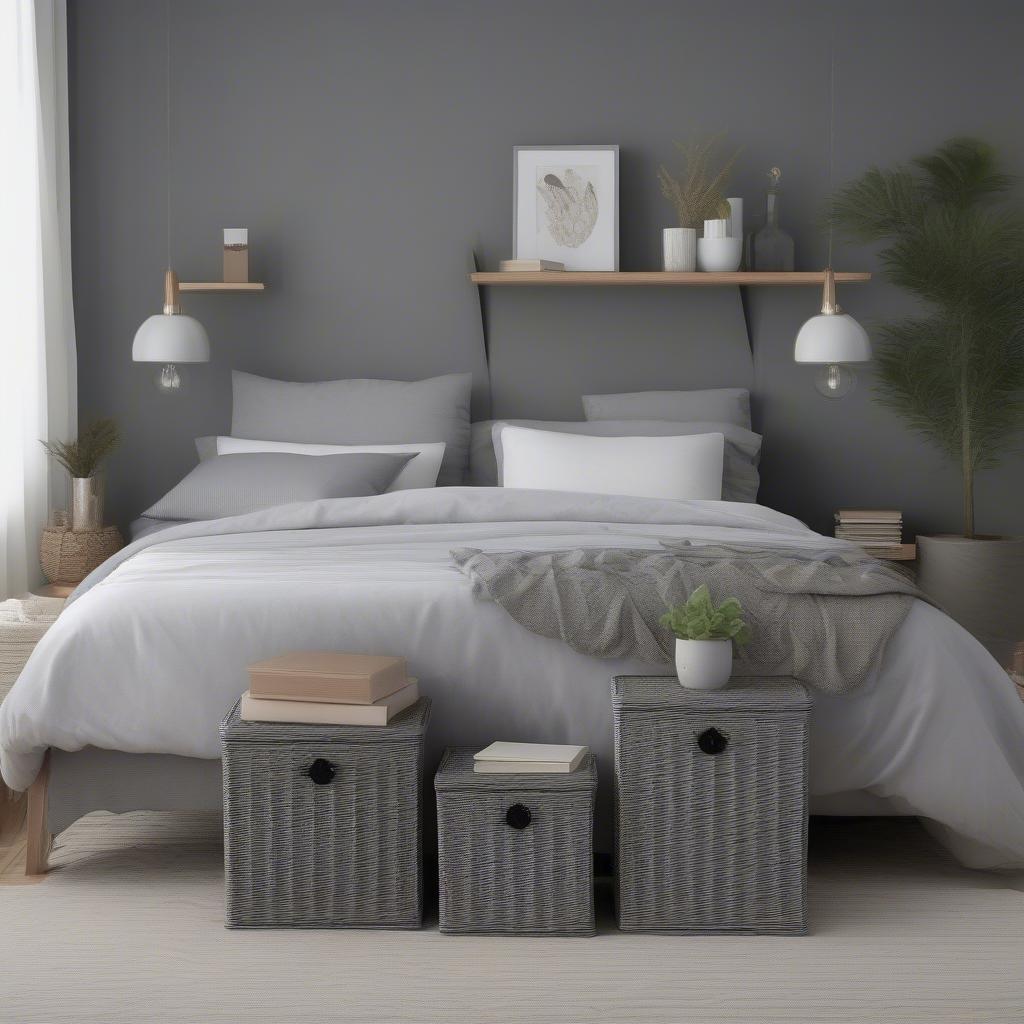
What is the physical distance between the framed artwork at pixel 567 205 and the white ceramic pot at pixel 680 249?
218 mm

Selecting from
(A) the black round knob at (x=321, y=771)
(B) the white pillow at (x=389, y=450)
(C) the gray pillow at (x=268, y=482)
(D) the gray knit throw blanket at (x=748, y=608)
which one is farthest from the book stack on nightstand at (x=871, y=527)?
(A) the black round knob at (x=321, y=771)

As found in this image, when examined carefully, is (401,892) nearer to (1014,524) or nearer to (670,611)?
(670,611)

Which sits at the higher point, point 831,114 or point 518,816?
point 831,114

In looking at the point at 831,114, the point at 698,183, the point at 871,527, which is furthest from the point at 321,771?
the point at 831,114

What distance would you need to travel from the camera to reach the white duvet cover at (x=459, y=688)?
277cm

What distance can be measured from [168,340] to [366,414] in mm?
758

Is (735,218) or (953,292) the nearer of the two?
(953,292)

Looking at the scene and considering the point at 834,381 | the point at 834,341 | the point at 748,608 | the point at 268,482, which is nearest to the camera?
the point at 748,608

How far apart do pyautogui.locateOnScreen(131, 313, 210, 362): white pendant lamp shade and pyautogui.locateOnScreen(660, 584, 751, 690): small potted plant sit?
8.65 ft

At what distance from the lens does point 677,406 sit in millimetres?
4969

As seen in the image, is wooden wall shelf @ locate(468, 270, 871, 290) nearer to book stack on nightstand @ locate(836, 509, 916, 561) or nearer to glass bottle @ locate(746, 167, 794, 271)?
glass bottle @ locate(746, 167, 794, 271)

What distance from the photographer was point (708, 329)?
520 cm

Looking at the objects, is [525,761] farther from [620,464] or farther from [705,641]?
[620,464]

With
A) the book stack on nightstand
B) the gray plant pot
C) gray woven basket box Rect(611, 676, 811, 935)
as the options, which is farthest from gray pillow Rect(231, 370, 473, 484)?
gray woven basket box Rect(611, 676, 811, 935)
